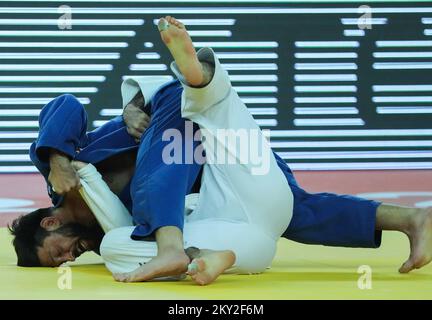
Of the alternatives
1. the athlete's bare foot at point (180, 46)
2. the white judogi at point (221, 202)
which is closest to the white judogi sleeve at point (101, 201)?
the white judogi at point (221, 202)

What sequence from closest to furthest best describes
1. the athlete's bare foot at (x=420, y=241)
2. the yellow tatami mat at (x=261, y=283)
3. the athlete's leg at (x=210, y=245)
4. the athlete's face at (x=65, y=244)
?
the yellow tatami mat at (x=261, y=283) < the athlete's leg at (x=210, y=245) < the athlete's bare foot at (x=420, y=241) < the athlete's face at (x=65, y=244)

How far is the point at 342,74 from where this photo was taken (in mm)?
5398

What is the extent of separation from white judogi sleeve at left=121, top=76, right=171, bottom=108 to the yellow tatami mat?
52cm

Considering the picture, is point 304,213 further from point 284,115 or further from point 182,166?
point 284,115

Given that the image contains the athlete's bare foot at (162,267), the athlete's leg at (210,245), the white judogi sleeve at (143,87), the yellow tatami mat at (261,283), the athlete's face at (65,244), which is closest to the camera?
the yellow tatami mat at (261,283)

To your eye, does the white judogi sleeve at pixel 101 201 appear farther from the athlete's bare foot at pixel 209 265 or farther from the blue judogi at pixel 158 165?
the athlete's bare foot at pixel 209 265

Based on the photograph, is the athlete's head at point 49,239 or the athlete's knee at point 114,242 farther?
the athlete's head at point 49,239

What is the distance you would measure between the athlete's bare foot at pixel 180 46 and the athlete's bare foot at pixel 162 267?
452mm

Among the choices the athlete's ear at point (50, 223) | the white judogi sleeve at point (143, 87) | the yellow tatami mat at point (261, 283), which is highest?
the white judogi sleeve at point (143, 87)

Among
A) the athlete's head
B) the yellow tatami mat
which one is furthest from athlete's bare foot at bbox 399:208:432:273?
the athlete's head

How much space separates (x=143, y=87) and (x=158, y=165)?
1.51 feet

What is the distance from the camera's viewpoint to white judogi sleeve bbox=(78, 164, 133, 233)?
232 centimetres

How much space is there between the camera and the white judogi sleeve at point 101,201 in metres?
2.32

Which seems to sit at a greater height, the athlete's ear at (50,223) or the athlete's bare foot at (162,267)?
the athlete's ear at (50,223)
